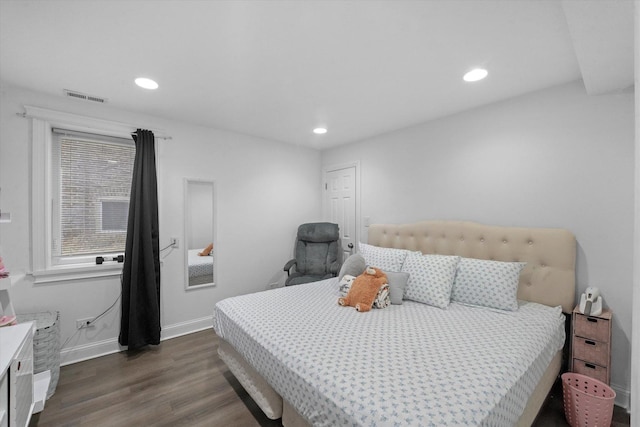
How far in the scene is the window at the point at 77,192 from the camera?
2398 mm

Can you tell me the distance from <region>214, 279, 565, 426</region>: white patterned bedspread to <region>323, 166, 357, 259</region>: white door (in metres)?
1.77

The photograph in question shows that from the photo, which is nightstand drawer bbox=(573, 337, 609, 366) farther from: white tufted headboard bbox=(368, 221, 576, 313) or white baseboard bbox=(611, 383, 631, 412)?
white baseboard bbox=(611, 383, 631, 412)

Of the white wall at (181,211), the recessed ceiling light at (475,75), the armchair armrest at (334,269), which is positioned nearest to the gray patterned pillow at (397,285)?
the armchair armrest at (334,269)

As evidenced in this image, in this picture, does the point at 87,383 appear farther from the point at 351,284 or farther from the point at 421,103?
the point at 421,103

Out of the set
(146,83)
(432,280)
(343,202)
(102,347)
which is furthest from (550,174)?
(102,347)

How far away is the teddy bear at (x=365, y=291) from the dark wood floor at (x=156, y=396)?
96cm

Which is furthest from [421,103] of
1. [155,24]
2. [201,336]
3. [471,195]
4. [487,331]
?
[201,336]

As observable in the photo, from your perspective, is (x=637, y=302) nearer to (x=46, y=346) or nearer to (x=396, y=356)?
(x=396, y=356)

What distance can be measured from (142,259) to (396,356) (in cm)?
258

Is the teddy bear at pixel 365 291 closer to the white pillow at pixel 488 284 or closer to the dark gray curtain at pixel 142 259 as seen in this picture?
the white pillow at pixel 488 284

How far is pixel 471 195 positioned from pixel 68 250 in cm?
399

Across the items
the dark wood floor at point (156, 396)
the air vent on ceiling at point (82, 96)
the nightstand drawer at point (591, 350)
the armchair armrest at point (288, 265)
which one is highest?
the air vent on ceiling at point (82, 96)

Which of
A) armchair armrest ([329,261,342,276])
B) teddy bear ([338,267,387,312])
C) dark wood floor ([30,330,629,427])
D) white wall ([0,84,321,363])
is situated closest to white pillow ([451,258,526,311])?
teddy bear ([338,267,387,312])

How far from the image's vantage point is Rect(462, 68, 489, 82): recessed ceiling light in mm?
2014
